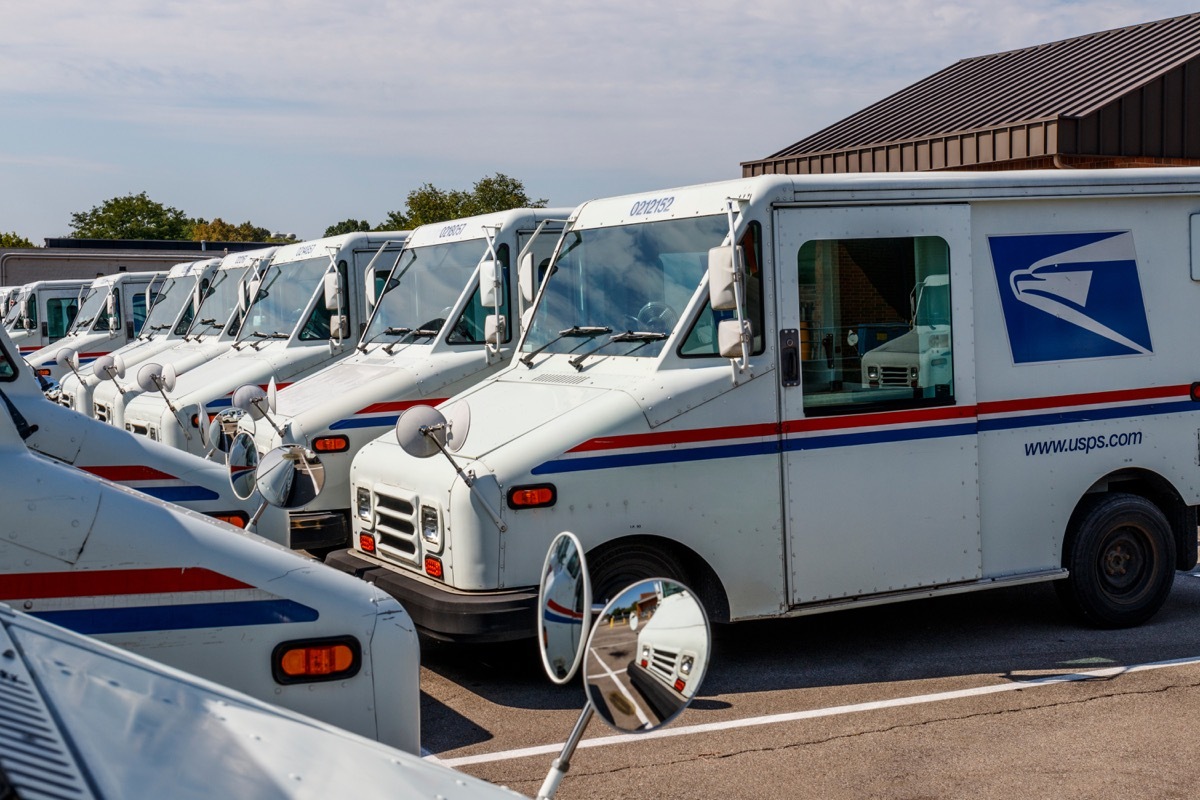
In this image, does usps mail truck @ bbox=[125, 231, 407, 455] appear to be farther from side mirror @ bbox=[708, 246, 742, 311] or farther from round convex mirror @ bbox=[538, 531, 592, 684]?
round convex mirror @ bbox=[538, 531, 592, 684]

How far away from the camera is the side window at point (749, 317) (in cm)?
684

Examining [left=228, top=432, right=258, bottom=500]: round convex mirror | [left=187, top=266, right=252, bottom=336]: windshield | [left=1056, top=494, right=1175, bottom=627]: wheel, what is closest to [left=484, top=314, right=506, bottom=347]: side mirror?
[left=1056, top=494, right=1175, bottom=627]: wheel

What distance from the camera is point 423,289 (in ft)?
35.4

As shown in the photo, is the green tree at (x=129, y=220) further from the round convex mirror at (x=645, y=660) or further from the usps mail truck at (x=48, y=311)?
the round convex mirror at (x=645, y=660)

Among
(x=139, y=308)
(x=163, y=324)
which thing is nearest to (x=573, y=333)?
(x=163, y=324)

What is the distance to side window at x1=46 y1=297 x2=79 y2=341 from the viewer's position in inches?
966

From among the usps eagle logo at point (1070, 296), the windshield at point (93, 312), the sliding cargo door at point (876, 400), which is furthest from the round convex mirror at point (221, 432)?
the windshield at point (93, 312)

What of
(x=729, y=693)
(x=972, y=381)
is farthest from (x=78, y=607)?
(x=972, y=381)

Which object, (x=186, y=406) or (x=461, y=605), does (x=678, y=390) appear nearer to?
(x=461, y=605)

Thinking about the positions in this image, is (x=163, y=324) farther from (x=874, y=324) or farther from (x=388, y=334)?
(x=874, y=324)

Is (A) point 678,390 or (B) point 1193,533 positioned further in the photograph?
(B) point 1193,533

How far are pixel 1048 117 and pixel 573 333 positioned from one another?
37.5ft

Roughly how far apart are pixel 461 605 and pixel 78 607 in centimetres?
294

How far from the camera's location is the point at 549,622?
2342 mm
